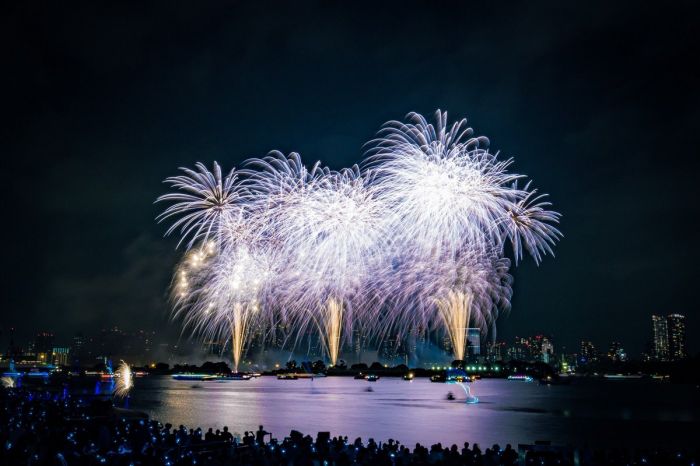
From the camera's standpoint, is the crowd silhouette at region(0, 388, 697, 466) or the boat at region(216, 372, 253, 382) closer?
the crowd silhouette at region(0, 388, 697, 466)

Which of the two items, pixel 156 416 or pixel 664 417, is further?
pixel 664 417

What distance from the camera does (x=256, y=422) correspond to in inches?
1873

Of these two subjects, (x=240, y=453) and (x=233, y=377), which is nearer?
(x=240, y=453)

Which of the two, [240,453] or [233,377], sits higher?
[240,453]

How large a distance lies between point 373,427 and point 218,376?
455 feet

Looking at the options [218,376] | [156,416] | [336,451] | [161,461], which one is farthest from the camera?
[218,376]

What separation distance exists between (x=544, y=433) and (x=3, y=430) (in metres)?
35.0

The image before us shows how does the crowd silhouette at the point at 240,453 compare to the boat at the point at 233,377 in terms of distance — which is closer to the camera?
the crowd silhouette at the point at 240,453

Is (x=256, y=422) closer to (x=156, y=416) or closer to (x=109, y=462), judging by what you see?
(x=156, y=416)

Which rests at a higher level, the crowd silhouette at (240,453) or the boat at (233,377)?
the crowd silhouette at (240,453)

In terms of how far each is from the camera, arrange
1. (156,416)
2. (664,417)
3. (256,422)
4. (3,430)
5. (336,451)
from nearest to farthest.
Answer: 1. (336,451)
2. (3,430)
3. (256,422)
4. (156,416)
5. (664,417)

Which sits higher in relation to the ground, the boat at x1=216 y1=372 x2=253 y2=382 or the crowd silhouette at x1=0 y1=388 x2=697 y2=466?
the crowd silhouette at x1=0 y1=388 x2=697 y2=466

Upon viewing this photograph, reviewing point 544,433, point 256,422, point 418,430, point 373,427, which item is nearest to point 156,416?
point 256,422

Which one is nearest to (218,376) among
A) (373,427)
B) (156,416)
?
(156,416)
